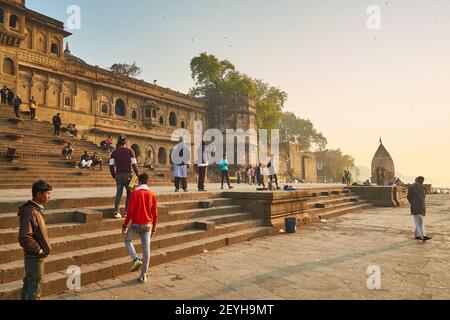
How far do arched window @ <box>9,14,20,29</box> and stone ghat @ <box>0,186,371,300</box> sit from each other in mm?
24892

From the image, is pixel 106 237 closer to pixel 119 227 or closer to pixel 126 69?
pixel 119 227

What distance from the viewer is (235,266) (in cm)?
492

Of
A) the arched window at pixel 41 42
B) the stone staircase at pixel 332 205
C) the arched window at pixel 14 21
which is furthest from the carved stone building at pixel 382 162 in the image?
the arched window at pixel 14 21

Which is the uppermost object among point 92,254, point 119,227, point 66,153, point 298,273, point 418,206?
point 66,153

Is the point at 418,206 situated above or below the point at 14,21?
below

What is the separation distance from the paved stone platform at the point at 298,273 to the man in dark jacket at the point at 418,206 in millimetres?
368

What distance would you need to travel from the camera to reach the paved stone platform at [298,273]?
12.3ft

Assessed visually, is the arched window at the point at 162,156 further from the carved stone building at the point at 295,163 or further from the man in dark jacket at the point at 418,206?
the man in dark jacket at the point at 418,206

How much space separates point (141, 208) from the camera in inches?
167

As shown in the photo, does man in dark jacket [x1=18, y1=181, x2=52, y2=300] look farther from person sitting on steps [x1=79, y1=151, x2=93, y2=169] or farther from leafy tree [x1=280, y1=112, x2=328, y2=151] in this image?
leafy tree [x1=280, y1=112, x2=328, y2=151]

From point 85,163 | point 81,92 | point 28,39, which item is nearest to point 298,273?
point 85,163

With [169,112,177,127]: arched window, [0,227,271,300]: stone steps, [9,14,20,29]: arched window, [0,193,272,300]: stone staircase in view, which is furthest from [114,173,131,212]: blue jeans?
[169,112,177,127]: arched window

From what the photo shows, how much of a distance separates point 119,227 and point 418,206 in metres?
6.71
